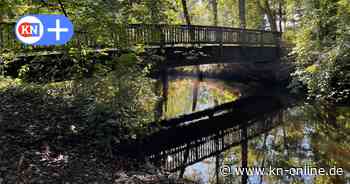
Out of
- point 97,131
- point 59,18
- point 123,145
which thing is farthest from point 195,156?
point 59,18

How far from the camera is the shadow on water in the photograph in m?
6.68

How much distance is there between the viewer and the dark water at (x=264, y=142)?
6402mm

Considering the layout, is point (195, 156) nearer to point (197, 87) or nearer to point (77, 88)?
point (77, 88)

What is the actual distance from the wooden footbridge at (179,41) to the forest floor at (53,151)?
1447 millimetres

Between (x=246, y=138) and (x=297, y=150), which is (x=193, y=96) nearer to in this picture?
(x=246, y=138)

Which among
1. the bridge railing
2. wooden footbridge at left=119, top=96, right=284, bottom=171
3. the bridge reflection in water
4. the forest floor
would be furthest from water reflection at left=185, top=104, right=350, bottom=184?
the bridge railing

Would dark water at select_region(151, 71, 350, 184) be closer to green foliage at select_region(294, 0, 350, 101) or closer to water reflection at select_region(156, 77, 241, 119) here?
water reflection at select_region(156, 77, 241, 119)

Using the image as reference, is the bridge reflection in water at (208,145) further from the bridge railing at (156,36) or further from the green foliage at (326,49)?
the bridge railing at (156,36)

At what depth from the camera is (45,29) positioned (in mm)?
5824

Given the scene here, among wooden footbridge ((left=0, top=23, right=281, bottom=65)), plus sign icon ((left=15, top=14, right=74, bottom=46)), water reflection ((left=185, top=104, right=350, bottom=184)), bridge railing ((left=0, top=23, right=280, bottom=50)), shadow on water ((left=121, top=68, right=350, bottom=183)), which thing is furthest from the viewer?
wooden footbridge ((left=0, top=23, right=281, bottom=65))

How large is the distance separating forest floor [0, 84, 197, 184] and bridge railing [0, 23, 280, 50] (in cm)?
146

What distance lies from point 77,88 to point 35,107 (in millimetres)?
887

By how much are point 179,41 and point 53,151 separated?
7808 mm

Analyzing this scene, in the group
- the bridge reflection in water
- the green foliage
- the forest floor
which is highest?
the green foliage
